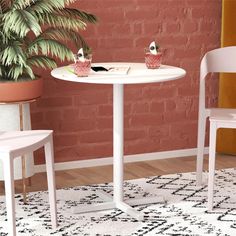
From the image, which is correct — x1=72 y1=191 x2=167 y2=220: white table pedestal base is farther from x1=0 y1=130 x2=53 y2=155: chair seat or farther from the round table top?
the round table top

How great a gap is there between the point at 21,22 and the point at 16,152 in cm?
86

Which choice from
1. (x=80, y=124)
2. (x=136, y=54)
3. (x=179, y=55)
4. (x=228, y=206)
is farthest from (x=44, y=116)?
(x=228, y=206)

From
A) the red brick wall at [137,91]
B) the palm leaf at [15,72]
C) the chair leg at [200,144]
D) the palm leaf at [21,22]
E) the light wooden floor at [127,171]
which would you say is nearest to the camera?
the palm leaf at [21,22]

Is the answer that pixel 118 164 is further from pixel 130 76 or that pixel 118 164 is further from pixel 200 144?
pixel 200 144

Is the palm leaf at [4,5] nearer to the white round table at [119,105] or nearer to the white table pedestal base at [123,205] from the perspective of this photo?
the white round table at [119,105]

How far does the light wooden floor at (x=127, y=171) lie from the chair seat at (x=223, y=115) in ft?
2.39

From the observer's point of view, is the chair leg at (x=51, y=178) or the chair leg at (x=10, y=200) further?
the chair leg at (x=51, y=178)

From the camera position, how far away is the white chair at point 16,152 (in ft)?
10.2

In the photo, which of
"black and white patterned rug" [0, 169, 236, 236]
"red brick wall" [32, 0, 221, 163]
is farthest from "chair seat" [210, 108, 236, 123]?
"red brick wall" [32, 0, 221, 163]

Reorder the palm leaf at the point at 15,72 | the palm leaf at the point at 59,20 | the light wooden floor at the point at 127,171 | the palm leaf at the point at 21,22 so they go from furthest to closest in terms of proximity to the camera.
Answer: the light wooden floor at the point at 127,171 → the palm leaf at the point at 59,20 → the palm leaf at the point at 15,72 → the palm leaf at the point at 21,22

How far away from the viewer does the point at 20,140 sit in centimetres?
330

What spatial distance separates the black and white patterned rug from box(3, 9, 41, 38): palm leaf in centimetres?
96

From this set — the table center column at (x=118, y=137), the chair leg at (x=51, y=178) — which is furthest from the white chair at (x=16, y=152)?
the table center column at (x=118, y=137)

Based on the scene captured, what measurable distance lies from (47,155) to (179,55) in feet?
5.73
